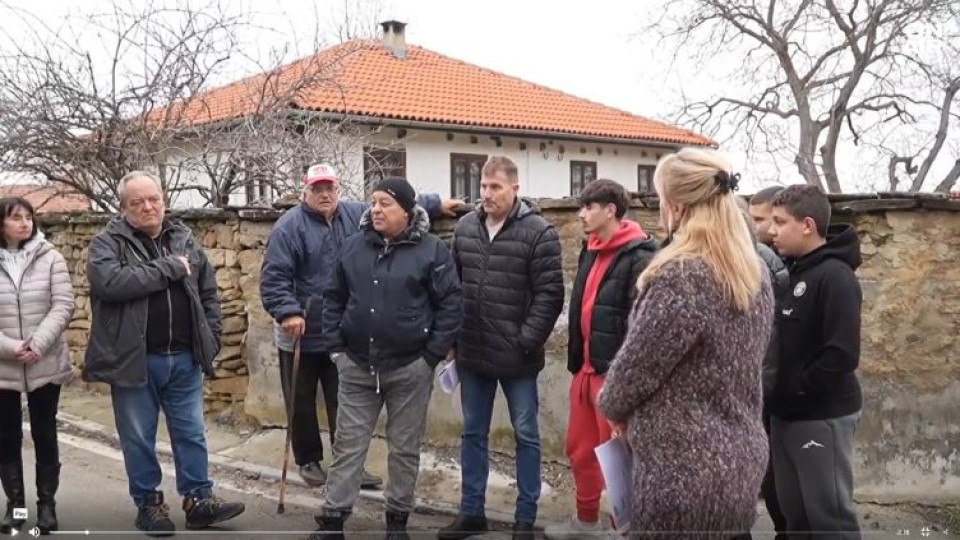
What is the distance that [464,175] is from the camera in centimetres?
2134

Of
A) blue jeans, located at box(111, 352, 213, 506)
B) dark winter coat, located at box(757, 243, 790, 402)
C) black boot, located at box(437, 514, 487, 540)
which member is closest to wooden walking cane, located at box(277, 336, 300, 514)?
blue jeans, located at box(111, 352, 213, 506)

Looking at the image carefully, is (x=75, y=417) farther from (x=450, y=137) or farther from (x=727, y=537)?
(x=450, y=137)

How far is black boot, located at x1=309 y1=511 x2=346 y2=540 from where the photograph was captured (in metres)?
4.20

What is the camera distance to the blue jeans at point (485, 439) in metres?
4.37

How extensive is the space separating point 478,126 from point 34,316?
16.6m

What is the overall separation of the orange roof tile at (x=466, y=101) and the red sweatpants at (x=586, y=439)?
9.07 metres

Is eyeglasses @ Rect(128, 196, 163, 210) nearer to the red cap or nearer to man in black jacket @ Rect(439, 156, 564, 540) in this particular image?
the red cap

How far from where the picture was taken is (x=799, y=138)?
78.3 feet

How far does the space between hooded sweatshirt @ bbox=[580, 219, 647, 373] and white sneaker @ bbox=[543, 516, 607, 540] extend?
84 cm

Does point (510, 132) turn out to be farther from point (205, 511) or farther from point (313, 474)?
point (205, 511)

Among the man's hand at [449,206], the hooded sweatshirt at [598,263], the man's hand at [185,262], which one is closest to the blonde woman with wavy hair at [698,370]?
the hooded sweatshirt at [598,263]

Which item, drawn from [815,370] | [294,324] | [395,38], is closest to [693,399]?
[815,370]

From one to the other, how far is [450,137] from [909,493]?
1686cm

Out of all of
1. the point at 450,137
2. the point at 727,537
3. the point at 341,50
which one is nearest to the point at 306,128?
the point at 341,50
